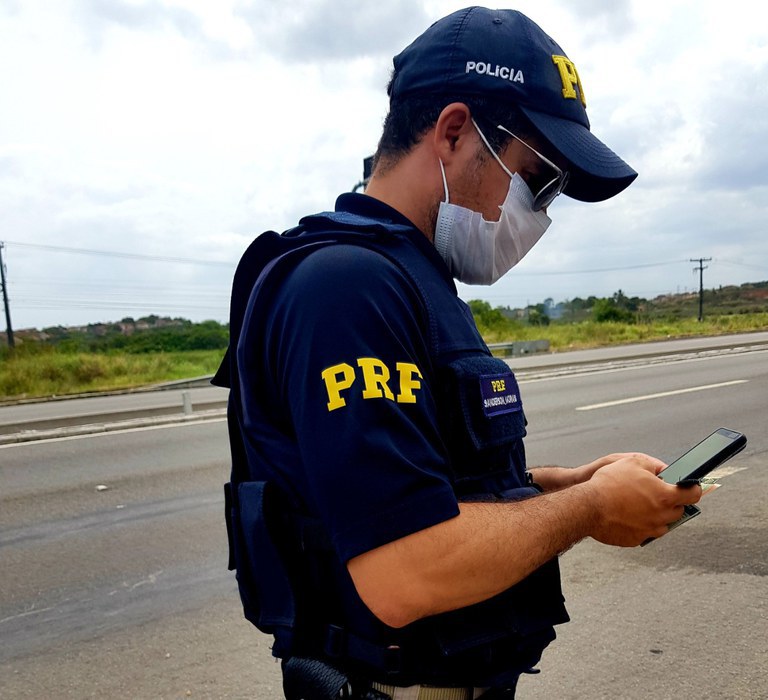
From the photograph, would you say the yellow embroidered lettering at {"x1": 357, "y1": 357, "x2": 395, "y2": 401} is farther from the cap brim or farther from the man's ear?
the cap brim

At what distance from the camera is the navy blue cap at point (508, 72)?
1375 millimetres

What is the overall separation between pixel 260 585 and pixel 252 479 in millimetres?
195

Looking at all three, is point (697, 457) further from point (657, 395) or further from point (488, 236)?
point (657, 395)

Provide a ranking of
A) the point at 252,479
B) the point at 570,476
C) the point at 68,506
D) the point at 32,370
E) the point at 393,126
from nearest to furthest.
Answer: the point at 252,479 < the point at 393,126 < the point at 570,476 < the point at 68,506 < the point at 32,370

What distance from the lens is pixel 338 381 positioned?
3.50 ft

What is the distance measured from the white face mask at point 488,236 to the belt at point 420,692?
85cm

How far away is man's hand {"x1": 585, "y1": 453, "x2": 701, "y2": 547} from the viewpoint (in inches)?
51.1

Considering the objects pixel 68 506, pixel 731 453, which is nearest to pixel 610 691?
pixel 731 453

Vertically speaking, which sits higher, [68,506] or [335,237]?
[335,237]

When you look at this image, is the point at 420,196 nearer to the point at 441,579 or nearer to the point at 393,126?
the point at 393,126

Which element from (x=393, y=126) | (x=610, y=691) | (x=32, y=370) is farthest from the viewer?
(x=32, y=370)

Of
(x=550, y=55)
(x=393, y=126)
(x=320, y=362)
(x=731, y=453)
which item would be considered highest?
(x=550, y=55)

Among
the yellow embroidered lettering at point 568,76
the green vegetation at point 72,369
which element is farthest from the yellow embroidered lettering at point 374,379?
the green vegetation at point 72,369

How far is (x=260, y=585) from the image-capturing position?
4.30ft
